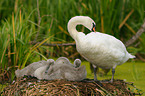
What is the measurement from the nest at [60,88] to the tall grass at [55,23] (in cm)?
73

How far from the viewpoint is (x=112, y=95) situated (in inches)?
138

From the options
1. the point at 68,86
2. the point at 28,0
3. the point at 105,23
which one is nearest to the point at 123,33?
the point at 105,23

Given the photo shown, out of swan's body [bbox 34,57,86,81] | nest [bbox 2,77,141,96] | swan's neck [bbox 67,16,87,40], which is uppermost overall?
swan's neck [bbox 67,16,87,40]

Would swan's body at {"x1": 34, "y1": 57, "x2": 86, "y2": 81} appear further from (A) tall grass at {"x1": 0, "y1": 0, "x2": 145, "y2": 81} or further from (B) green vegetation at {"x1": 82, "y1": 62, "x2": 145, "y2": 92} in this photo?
(B) green vegetation at {"x1": 82, "y1": 62, "x2": 145, "y2": 92}

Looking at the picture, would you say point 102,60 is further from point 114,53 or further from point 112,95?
point 112,95

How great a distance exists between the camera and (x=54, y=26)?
252 inches

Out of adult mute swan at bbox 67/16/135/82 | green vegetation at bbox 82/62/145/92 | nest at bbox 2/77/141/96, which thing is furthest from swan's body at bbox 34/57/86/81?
green vegetation at bbox 82/62/145/92

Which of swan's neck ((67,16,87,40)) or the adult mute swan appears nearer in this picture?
the adult mute swan

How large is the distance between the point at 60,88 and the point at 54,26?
3.25 m

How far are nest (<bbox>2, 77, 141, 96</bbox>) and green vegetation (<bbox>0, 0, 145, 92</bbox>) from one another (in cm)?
71

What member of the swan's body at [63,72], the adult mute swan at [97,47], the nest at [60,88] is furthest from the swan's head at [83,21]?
the nest at [60,88]

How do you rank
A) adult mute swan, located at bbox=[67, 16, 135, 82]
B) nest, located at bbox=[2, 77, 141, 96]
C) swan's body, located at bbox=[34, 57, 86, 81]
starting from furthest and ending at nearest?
swan's body, located at bbox=[34, 57, 86, 81] < adult mute swan, located at bbox=[67, 16, 135, 82] < nest, located at bbox=[2, 77, 141, 96]

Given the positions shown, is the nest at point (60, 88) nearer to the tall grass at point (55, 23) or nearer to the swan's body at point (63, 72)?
the swan's body at point (63, 72)

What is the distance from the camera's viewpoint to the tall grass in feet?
14.3
